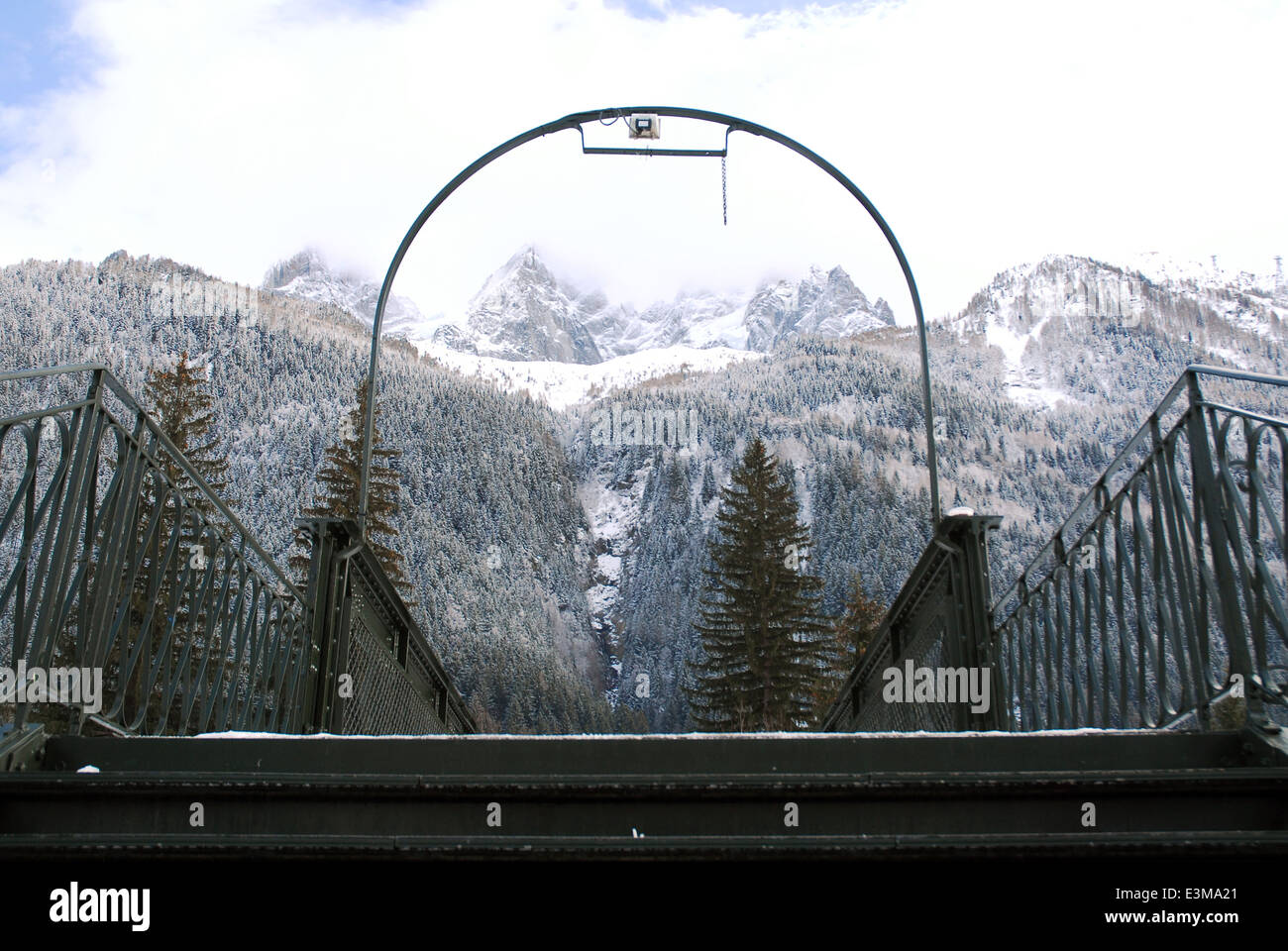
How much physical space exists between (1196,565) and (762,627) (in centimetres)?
3536

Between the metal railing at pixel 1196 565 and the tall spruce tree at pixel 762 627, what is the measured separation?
32951mm

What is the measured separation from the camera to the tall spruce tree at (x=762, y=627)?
3791cm

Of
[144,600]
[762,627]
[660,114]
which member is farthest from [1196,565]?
[762,627]

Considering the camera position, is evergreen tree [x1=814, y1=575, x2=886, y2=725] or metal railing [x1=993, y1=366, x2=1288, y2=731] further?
evergreen tree [x1=814, y1=575, x2=886, y2=725]

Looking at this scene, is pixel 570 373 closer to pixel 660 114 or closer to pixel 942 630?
pixel 660 114

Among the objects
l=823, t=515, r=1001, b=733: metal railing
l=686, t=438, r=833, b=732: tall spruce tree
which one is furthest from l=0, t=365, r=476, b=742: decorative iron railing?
l=686, t=438, r=833, b=732: tall spruce tree

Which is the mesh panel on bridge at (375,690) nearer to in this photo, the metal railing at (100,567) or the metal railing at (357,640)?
the metal railing at (357,640)

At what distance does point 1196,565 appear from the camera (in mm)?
4176

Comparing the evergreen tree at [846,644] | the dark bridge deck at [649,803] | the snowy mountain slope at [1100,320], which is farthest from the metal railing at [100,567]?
the snowy mountain slope at [1100,320]

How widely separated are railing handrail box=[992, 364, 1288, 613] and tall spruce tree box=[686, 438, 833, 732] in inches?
1259

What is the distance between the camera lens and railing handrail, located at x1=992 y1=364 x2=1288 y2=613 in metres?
3.76

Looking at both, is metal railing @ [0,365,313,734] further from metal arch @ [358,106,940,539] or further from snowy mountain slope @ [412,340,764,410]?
snowy mountain slope @ [412,340,764,410]
